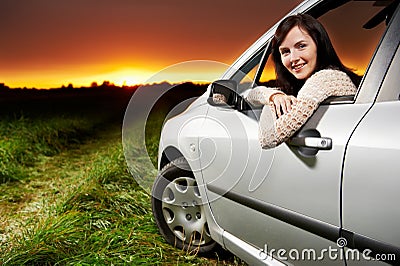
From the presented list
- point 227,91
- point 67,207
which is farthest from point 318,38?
point 67,207

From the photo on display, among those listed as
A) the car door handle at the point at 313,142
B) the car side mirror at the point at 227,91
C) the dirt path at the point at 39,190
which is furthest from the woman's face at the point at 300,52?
the dirt path at the point at 39,190

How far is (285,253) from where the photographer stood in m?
2.25

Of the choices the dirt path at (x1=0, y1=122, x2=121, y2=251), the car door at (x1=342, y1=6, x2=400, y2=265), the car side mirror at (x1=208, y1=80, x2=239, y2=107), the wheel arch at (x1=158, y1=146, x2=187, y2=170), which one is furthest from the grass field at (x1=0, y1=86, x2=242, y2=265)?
the car door at (x1=342, y1=6, x2=400, y2=265)

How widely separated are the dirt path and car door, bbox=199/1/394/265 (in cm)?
178

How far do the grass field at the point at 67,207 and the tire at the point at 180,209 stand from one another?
0.09 meters

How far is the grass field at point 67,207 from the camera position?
10.5ft

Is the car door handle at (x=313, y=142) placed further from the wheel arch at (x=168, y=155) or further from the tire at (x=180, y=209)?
the wheel arch at (x=168, y=155)

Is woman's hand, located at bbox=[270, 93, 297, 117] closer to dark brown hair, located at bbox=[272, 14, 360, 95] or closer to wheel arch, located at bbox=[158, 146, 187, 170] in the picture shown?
dark brown hair, located at bbox=[272, 14, 360, 95]

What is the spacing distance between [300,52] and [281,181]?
1.99ft

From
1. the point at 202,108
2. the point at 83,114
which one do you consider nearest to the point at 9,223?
the point at 202,108

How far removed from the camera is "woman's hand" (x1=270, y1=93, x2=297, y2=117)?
211cm

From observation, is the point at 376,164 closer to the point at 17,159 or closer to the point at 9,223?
the point at 9,223

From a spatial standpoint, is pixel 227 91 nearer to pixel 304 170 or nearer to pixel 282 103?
pixel 282 103

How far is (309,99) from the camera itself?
2023 mm
